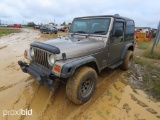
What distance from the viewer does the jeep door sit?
4551 mm

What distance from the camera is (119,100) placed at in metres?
3.98

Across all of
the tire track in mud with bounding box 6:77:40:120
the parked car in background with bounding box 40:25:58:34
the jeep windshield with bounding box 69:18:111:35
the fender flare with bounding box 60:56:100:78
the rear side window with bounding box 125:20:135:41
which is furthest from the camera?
the parked car in background with bounding box 40:25:58:34

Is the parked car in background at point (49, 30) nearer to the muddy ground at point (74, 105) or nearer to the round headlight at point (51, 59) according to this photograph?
the muddy ground at point (74, 105)

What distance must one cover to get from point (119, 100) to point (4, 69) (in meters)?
4.24

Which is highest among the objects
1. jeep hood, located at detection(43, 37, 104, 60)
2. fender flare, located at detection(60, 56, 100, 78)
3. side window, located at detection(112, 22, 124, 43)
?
side window, located at detection(112, 22, 124, 43)

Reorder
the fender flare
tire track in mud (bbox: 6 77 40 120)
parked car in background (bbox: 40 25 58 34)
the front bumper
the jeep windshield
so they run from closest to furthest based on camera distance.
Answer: the fender flare
the front bumper
tire track in mud (bbox: 6 77 40 120)
the jeep windshield
parked car in background (bbox: 40 25 58 34)

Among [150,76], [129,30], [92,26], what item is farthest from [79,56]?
[150,76]

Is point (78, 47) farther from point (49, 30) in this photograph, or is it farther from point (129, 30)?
point (49, 30)

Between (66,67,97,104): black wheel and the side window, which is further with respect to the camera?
the side window

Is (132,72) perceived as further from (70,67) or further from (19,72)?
(19,72)

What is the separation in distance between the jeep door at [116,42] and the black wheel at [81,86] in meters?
1.29

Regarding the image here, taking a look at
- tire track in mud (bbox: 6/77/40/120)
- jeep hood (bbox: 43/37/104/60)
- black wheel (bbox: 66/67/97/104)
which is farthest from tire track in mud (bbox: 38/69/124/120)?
jeep hood (bbox: 43/37/104/60)

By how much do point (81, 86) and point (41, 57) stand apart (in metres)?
1.14

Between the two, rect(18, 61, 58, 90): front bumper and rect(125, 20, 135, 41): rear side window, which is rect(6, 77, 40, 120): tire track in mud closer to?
rect(18, 61, 58, 90): front bumper
